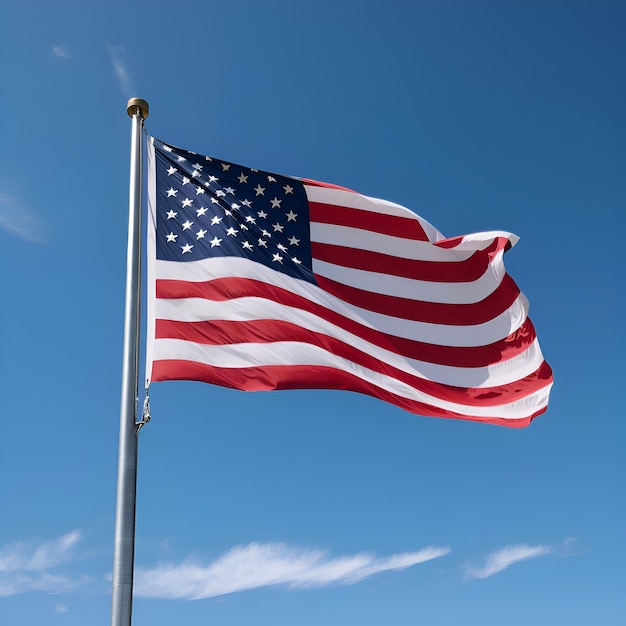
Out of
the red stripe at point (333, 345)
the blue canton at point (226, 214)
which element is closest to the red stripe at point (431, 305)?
the blue canton at point (226, 214)

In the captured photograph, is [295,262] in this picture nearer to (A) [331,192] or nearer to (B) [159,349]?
(A) [331,192]

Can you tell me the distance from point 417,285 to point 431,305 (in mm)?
489

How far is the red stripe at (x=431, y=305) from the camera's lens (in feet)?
51.4

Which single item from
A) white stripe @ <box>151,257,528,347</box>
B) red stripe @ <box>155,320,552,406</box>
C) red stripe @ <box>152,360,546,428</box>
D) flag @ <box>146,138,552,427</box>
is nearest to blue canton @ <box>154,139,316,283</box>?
flag @ <box>146,138,552,427</box>

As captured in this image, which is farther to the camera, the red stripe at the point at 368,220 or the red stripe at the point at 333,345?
the red stripe at the point at 368,220

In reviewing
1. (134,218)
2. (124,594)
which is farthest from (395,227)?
(124,594)

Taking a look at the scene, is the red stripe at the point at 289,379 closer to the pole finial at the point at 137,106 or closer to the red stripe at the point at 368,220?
the red stripe at the point at 368,220

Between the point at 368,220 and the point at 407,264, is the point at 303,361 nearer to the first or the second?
the point at 407,264

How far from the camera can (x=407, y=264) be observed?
54.5ft

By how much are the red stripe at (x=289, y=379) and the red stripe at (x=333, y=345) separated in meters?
0.43

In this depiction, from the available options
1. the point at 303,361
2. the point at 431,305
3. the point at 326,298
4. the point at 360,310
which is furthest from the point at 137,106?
the point at 431,305

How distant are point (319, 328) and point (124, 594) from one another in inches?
235

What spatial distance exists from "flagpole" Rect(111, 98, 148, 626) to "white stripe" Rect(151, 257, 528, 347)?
107 cm

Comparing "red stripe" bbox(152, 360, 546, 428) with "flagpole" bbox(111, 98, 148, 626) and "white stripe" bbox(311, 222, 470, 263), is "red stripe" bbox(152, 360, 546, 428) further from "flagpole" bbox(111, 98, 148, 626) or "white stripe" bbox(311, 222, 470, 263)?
"white stripe" bbox(311, 222, 470, 263)
